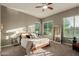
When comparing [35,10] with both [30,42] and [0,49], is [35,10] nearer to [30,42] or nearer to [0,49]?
[30,42]

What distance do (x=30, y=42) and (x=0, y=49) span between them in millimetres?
691

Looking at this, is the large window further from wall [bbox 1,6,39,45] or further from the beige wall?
wall [bbox 1,6,39,45]

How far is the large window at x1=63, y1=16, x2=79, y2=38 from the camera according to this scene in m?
2.69

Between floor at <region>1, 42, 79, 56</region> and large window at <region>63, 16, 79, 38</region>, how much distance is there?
29 centimetres

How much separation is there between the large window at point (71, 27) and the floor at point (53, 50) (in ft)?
0.97

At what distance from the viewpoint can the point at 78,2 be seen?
2.65 m

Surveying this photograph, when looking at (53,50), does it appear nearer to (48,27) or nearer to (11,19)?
(48,27)

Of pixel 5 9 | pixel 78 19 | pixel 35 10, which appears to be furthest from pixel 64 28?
pixel 5 9

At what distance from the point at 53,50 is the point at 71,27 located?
2.22 ft

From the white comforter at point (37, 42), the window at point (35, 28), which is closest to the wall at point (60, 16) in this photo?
→ the window at point (35, 28)

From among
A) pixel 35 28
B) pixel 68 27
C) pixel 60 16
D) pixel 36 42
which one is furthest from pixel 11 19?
pixel 68 27

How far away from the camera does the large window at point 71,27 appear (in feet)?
8.82

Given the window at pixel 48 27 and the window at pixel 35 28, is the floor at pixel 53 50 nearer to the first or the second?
the window at pixel 48 27

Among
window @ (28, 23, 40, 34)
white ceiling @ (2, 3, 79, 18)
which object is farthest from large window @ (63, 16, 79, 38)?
window @ (28, 23, 40, 34)
